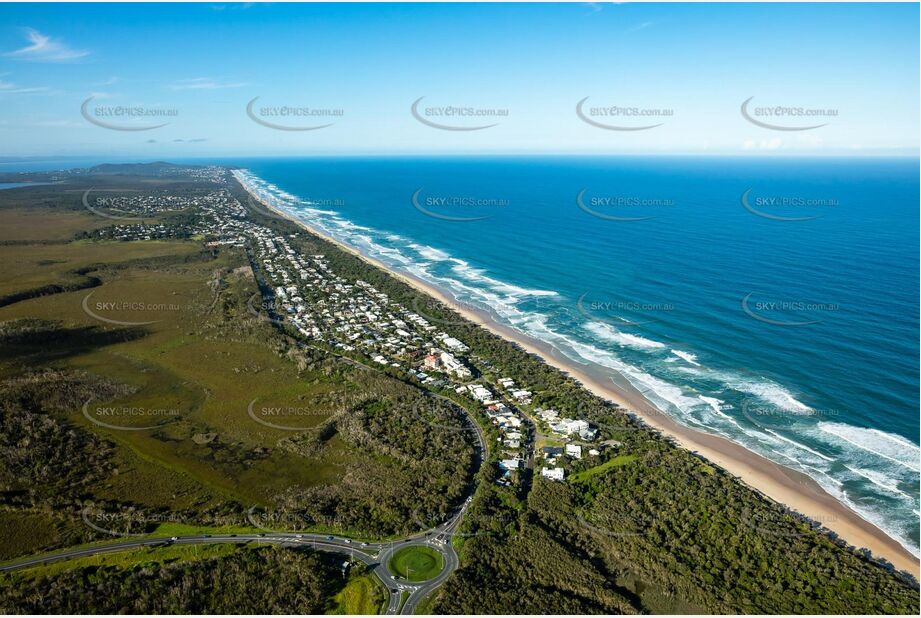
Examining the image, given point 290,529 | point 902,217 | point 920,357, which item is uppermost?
point 902,217

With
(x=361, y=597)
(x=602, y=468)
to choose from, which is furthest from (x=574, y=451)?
(x=361, y=597)

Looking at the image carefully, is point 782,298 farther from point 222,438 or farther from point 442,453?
point 222,438

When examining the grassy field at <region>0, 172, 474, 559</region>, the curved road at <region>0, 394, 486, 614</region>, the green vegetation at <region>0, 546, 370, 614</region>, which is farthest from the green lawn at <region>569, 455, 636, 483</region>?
the green vegetation at <region>0, 546, 370, 614</region>

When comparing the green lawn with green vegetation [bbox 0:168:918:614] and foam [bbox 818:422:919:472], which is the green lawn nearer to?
green vegetation [bbox 0:168:918:614]

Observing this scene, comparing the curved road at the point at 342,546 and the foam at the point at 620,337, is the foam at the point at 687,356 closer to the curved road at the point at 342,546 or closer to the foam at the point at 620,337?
the foam at the point at 620,337

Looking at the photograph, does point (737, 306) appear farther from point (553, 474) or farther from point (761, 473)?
point (553, 474)

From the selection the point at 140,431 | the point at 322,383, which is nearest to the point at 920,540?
the point at 322,383
